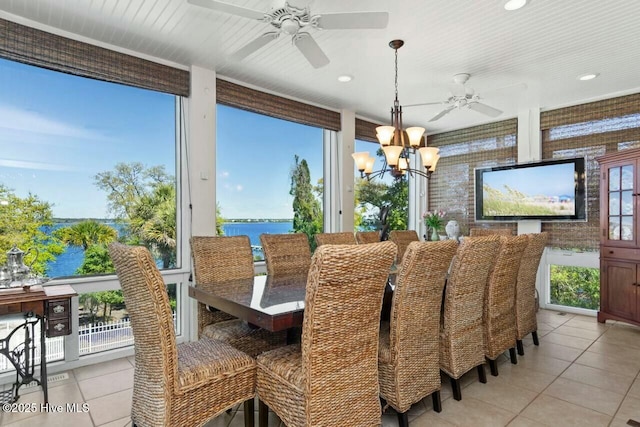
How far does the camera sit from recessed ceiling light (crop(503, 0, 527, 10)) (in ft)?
7.59

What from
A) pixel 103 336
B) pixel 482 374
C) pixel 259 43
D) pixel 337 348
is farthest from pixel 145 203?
pixel 482 374

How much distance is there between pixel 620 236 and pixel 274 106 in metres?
3.94

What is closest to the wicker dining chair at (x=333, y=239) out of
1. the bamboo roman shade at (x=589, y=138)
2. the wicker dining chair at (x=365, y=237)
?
the wicker dining chair at (x=365, y=237)

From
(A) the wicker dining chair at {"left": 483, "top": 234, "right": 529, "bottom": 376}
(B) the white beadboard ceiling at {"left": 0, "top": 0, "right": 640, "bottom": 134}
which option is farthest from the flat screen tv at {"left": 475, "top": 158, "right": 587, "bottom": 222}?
(A) the wicker dining chair at {"left": 483, "top": 234, "right": 529, "bottom": 376}

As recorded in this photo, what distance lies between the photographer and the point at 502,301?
268 cm

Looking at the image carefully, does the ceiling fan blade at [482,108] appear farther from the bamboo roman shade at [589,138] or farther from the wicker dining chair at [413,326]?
the wicker dining chair at [413,326]

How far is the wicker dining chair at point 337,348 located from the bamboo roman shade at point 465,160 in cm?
423

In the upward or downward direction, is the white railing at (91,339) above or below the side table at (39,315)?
below

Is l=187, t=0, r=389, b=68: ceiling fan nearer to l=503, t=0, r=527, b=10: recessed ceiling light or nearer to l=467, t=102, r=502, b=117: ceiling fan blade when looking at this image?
l=503, t=0, r=527, b=10: recessed ceiling light

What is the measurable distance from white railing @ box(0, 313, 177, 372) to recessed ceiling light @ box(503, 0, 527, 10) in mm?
3241

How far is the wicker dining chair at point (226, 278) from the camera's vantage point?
2.25 m

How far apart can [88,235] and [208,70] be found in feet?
6.01

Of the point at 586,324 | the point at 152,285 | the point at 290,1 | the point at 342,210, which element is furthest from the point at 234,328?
the point at 586,324

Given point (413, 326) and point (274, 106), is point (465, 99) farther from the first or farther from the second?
point (413, 326)
